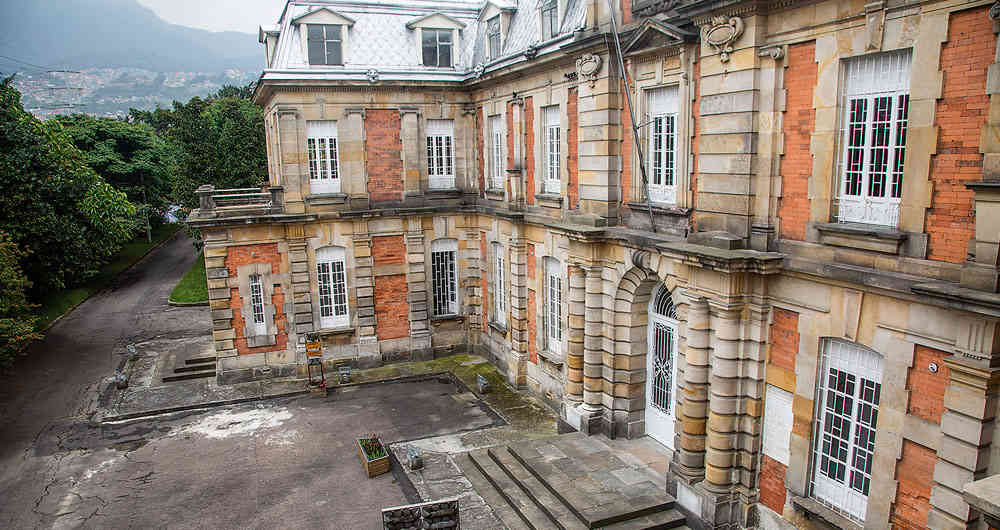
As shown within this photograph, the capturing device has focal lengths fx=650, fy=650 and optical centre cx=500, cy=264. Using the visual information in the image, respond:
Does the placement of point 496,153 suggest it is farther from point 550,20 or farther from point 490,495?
point 490,495

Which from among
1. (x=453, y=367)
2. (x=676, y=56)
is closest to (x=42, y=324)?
(x=453, y=367)

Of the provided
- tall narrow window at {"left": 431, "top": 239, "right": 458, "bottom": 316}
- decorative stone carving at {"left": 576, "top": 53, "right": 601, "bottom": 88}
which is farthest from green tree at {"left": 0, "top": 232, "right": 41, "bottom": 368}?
decorative stone carving at {"left": 576, "top": 53, "right": 601, "bottom": 88}

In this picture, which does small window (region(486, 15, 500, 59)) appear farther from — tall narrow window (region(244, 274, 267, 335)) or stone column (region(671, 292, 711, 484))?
stone column (region(671, 292, 711, 484))

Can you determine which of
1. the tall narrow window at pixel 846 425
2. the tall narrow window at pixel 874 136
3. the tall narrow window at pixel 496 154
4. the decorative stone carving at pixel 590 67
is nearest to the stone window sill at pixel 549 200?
the tall narrow window at pixel 496 154

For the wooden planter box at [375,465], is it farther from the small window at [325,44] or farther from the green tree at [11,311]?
the small window at [325,44]

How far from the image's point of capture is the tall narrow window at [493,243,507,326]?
21219mm

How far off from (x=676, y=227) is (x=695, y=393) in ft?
10.7

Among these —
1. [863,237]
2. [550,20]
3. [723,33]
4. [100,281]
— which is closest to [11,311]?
[550,20]

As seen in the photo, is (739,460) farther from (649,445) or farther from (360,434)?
(360,434)

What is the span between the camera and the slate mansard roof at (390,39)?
2025 centimetres

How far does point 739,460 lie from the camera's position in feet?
37.8

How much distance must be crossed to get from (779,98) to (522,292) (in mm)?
10435

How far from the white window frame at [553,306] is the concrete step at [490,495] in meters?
4.28

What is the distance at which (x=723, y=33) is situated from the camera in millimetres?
10883
